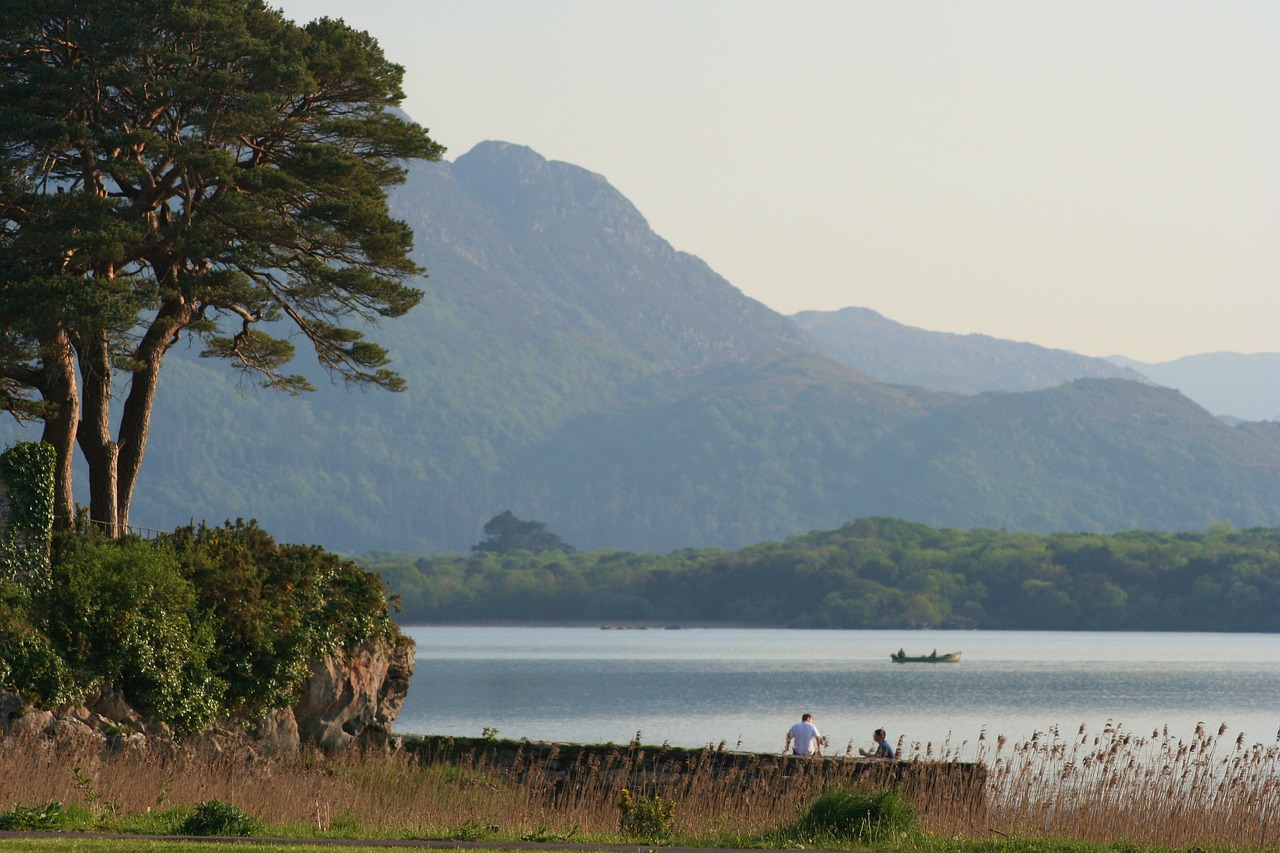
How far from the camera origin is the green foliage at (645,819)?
2086 centimetres

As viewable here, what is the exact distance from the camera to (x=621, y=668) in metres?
115

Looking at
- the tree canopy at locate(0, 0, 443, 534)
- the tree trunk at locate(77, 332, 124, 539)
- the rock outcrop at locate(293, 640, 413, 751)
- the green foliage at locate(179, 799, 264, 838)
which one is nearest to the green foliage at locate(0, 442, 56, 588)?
the tree canopy at locate(0, 0, 443, 534)

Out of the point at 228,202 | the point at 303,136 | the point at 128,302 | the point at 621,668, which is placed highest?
the point at 303,136

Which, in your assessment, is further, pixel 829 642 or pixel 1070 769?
pixel 829 642

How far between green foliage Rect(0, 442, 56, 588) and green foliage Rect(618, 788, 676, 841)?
476 inches

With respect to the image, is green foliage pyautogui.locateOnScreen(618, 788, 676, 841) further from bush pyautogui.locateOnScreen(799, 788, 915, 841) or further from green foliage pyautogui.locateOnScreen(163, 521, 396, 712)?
green foliage pyautogui.locateOnScreen(163, 521, 396, 712)

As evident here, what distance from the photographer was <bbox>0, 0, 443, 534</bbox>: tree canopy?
102 feet

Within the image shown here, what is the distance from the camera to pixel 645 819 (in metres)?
21.0

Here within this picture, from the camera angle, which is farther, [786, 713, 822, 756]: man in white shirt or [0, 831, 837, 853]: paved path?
[786, 713, 822, 756]: man in white shirt

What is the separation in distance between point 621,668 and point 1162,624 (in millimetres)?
84737

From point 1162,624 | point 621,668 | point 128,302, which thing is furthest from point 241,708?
point 1162,624

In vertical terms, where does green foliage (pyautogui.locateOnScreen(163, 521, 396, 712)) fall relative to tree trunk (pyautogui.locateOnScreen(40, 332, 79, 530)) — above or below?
below

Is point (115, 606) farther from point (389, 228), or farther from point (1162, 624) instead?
point (1162, 624)

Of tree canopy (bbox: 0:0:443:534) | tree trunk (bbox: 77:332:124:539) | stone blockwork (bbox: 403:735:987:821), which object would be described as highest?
tree canopy (bbox: 0:0:443:534)
